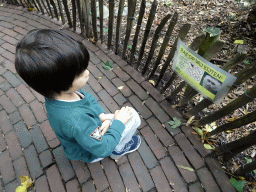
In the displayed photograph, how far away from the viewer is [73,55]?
102 cm

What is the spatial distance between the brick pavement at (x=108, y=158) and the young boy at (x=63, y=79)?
2.14ft

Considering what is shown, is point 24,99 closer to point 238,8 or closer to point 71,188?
point 71,188

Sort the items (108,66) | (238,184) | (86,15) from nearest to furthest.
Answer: (238,184), (108,66), (86,15)

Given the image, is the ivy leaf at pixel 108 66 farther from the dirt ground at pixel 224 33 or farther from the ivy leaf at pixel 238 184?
the ivy leaf at pixel 238 184

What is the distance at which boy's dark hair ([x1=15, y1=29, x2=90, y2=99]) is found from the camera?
0.95 meters

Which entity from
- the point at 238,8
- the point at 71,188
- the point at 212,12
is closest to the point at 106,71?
the point at 71,188

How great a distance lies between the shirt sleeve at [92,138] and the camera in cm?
116

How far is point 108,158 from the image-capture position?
80.0 inches

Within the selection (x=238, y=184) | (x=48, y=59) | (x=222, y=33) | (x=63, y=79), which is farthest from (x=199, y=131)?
(x=222, y=33)

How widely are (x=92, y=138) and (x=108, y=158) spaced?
3.04 ft

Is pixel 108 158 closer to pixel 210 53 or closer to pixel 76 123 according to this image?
pixel 76 123

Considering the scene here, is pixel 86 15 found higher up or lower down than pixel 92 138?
higher up

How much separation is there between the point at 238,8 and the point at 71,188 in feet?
16.1

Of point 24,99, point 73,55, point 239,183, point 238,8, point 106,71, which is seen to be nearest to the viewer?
point 73,55
